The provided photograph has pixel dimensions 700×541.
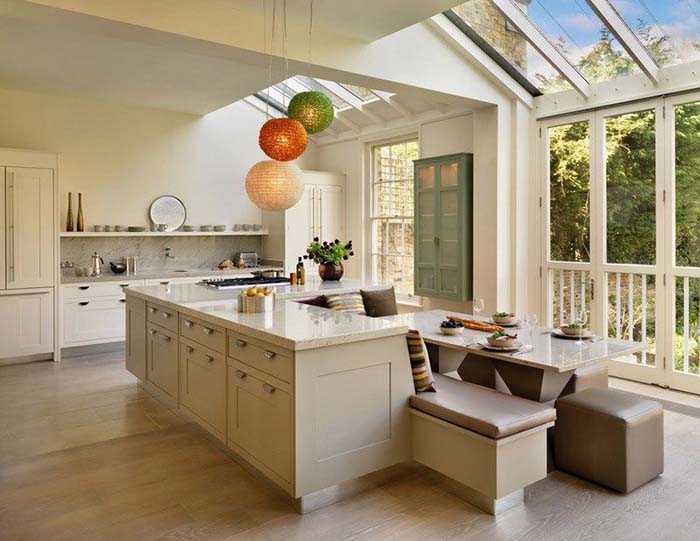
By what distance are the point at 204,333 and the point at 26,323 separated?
3415 millimetres

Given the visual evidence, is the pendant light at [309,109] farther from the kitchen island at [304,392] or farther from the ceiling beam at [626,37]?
the ceiling beam at [626,37]

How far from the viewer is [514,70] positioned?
5.71 meters

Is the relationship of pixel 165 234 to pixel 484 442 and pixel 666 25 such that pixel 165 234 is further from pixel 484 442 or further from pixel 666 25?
pixel 666 25

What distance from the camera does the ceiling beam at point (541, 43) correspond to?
4965mm

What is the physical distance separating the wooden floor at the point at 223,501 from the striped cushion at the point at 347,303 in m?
1.56

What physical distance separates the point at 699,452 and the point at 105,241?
648 cm

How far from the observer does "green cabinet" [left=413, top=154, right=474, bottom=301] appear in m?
6.10

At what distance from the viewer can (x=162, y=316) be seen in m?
4.18

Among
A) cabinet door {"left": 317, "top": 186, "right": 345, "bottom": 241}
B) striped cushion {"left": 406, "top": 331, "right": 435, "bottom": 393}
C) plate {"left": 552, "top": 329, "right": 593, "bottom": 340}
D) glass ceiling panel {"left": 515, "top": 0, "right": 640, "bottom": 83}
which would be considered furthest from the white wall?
plate {"left": 552, "top": 329, "right": 593, "bottom": 340}

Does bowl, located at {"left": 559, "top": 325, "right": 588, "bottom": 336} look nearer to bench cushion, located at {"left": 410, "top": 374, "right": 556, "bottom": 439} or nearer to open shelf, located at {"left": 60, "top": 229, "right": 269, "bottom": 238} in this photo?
bench cushion, located at {"left": 410, "top": 374, "right": 556, "bottom": 439}

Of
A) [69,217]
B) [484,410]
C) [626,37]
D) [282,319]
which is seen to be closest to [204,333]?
[282,319]

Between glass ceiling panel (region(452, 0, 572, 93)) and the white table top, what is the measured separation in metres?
2.87

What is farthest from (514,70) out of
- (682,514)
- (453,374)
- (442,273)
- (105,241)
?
(105,241)

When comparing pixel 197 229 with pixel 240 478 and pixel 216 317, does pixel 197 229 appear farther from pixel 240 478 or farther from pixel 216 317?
pixel 240 478
